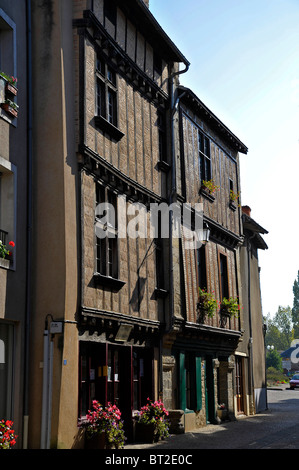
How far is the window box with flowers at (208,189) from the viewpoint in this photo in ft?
61.7

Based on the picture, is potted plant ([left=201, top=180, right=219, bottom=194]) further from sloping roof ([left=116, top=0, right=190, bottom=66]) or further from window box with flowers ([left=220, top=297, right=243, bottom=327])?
sloping roof ([left=116, top=0, right=190, bottom=66])

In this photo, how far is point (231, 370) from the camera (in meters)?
20.8

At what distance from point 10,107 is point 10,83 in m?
0.42

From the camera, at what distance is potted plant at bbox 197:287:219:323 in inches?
701

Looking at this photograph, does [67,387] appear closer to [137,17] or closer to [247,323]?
[137,17]

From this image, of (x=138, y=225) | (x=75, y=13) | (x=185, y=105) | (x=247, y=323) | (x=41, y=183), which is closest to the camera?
(x=41, y=183)

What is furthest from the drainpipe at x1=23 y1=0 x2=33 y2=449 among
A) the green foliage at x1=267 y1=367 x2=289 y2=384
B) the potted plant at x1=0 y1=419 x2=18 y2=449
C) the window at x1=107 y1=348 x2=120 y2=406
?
the green foliage at x1=267 y1=367 x2=289 y2=384

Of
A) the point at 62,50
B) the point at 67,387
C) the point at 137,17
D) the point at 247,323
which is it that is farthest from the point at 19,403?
the point at 247,323

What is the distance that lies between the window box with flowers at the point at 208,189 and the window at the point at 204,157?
0.22 metres

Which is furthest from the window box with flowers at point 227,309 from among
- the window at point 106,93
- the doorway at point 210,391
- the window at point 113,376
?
the window at point 106,93

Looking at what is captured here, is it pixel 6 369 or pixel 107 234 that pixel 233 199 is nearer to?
pixel 107 234

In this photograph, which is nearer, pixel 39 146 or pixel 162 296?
pixel 39 146

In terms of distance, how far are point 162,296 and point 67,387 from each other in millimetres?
4893

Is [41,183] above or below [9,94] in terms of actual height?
below
